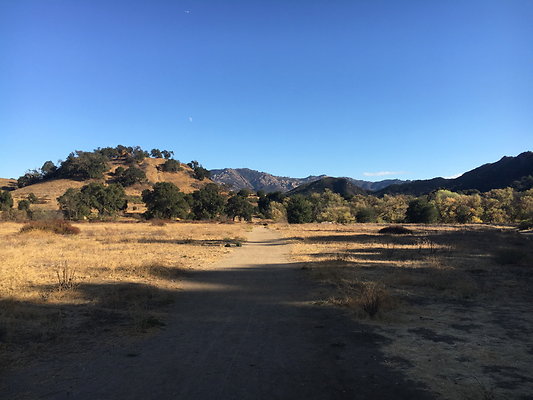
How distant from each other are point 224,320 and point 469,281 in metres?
9.49

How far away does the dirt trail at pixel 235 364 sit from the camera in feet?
14.3

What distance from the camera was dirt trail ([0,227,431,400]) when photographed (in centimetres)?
434

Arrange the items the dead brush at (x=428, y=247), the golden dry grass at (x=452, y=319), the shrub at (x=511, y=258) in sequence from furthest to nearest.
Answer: the dead brush at (x=428, y=247), the shrub at (x=511, y=258), the golden dry grass at (x=452, y=319)

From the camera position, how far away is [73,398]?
164 inches

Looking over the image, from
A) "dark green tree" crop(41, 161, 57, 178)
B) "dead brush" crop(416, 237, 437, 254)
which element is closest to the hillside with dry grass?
"dark green tree" crop(41, 161, 57, 178)

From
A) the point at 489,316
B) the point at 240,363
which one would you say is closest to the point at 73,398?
the point at 240,363

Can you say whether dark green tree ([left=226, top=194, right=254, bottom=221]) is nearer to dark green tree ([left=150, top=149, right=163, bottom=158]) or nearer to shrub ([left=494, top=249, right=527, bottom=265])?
shrub ([left=494, top=249, right=527, bottom=265])

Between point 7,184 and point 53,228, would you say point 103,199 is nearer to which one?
point 53,228

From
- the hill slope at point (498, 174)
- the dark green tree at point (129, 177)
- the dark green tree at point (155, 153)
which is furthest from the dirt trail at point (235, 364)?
the dark green tree at point (155, 153)

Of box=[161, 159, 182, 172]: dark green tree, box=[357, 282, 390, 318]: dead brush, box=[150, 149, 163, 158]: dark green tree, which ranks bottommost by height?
box=[357, 282, 390, 318]: dead brush

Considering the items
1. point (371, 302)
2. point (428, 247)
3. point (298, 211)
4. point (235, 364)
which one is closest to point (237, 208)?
point (298, 211)

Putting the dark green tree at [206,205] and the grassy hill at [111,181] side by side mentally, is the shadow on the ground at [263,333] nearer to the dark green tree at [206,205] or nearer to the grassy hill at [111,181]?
the dark green tree at [206,205]

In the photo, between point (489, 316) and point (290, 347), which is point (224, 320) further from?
point (489, 316)

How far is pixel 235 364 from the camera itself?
5.24 metres
